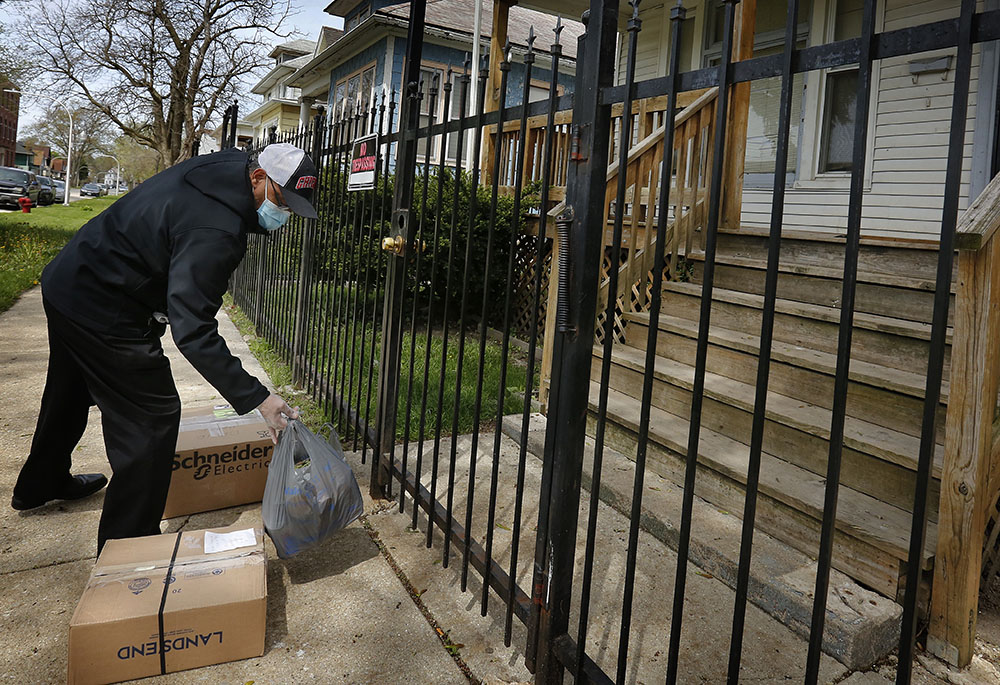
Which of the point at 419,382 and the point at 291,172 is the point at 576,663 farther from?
the point at 419,382

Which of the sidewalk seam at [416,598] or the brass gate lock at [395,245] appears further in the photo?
the brass gate lock at [395,245]

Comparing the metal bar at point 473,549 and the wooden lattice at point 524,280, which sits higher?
the wooden lattice at point 524,280

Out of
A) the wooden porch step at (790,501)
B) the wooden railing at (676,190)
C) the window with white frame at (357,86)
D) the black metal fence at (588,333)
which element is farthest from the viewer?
the window with white frame at (357,86)

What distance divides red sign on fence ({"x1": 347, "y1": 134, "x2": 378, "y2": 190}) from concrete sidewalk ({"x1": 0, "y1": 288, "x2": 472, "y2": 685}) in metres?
1.67

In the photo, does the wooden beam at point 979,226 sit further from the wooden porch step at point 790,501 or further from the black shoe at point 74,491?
the black shoe at point 74,491

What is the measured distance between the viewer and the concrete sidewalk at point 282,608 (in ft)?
7.51

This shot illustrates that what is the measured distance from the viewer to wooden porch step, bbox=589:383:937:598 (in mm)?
2666

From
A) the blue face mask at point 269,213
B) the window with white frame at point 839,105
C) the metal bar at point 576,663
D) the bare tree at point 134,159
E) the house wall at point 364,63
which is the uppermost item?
the bare tree at point 134,159

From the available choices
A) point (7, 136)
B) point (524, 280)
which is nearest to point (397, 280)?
point (524, 280)

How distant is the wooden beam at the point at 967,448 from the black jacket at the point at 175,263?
2.45 m

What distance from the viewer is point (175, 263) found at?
97.4 inches

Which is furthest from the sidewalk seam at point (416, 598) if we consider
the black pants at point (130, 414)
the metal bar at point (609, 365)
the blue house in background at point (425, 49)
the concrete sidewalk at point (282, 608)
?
the blue house in background at point (425, 49)

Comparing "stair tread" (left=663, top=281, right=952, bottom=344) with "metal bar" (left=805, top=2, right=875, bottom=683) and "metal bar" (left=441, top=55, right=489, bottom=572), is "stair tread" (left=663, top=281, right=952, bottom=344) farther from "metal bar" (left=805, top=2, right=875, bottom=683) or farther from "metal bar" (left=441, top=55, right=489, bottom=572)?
"metal bar" (left=805, top=2, right=875, bottom=683)

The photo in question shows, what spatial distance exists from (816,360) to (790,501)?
3.12 ft
